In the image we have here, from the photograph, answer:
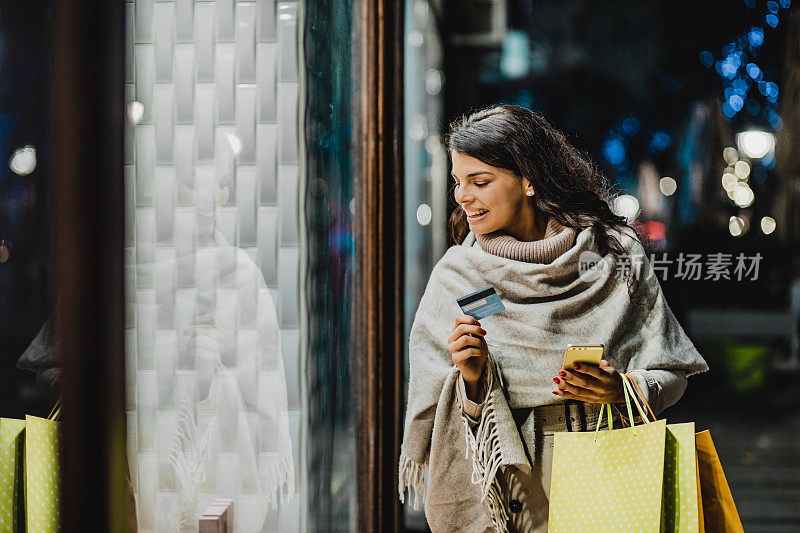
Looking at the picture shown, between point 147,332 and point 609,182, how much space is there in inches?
41.9

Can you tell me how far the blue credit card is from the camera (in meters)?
1.51

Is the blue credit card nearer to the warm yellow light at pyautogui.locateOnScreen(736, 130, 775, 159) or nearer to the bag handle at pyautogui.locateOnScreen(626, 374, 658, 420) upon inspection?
the bag handle at pyautogui.locateOnScreen(626, 374, 658, 420)

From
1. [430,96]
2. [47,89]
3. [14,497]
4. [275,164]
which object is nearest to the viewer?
[47,89]

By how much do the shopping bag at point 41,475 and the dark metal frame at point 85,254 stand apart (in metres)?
0.03

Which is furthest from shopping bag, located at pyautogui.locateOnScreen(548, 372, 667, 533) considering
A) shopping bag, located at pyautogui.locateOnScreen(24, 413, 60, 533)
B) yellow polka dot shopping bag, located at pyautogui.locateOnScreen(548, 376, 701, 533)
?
shopping bag, located at pyautogui.locateOnScreen(24, 413, 60, 533)

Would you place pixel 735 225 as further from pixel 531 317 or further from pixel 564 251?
pixel 531 317

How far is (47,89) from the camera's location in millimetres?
536

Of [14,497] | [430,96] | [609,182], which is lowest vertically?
[14,497]

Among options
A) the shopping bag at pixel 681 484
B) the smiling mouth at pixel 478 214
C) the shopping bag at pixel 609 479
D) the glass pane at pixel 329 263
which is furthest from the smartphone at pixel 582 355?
the glass pane at pixel 329 263

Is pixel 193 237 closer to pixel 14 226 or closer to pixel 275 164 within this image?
pixel 275 164

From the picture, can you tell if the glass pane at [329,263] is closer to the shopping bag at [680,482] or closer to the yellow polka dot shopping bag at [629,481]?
the yellow polka dot shopping bag at [629,481]

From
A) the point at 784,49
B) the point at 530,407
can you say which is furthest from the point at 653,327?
the point at 784,49

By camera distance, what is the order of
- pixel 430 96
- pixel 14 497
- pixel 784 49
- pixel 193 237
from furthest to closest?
Answer: pixel 430 96 < pixel 784 49 < pixel 193 237 < pixel 14 497

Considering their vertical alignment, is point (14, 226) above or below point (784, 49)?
below
